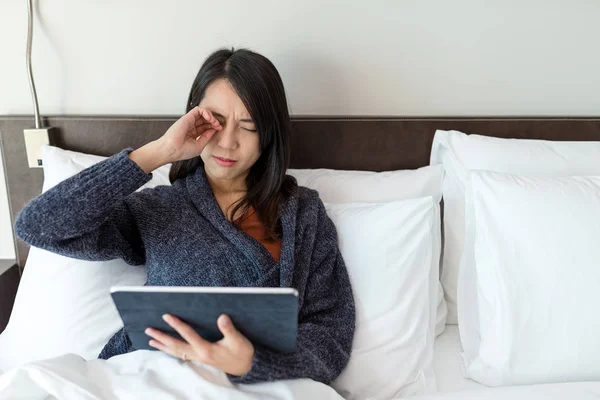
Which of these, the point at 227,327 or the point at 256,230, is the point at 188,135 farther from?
the point at 227,327

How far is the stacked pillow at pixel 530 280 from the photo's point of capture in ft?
3.77

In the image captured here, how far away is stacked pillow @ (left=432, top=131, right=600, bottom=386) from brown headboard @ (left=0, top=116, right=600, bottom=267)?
32 cm

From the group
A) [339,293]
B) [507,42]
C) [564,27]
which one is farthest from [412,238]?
[564,27]

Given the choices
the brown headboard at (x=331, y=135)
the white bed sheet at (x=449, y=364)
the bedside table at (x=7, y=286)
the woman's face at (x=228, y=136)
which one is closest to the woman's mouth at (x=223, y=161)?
the woman's face at (x=228, y=136)

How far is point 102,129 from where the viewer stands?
5.00 feet

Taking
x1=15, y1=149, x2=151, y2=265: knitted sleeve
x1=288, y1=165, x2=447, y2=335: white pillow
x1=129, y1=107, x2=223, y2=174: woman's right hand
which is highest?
x1=129, y1=107, x2=223, y2=174: woman's right hand

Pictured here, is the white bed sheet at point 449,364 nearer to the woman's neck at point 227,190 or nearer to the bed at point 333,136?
the bed at point 333,136

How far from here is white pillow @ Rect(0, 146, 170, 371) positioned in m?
1.22

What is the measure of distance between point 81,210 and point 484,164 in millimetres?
1063

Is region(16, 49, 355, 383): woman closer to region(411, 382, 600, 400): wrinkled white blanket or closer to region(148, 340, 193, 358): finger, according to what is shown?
region(148, 340, 193, 358): finger

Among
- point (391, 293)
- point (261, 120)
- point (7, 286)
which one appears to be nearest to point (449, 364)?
point (391, 293)

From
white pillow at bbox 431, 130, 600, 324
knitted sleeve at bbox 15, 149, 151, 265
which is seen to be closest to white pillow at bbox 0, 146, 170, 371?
knitted sleeve at bbox 15, 149, 151, 265

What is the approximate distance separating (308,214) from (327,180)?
0.24 metres

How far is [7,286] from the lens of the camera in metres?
1.54
